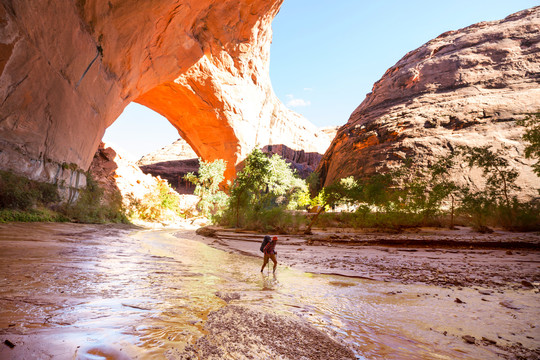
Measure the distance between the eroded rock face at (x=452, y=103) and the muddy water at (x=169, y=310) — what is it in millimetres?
26954

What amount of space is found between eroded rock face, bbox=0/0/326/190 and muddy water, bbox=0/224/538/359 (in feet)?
22.7

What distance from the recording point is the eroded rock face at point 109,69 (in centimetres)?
809

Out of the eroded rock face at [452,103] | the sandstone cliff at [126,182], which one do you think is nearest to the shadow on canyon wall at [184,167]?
the eroded rock face at [452,103]

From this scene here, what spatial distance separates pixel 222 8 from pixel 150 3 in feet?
36.3

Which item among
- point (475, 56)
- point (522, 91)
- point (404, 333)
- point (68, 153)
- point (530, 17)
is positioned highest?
point (530, 17)

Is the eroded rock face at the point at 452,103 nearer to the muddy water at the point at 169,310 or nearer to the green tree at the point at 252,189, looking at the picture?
the green tree at the point at 252,189

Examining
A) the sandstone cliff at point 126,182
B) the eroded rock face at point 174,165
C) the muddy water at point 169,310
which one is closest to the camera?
the muddy water at point 169,310

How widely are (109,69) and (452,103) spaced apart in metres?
34.8

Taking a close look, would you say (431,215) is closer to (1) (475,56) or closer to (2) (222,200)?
(2) (222,200)

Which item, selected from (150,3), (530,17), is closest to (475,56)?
(530,17)

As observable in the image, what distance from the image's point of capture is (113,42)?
12.4 metres

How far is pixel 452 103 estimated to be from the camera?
30984 mm

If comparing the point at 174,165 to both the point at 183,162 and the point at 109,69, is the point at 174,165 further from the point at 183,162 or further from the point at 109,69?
the point at 109,69

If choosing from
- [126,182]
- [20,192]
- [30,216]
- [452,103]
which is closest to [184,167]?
[126,182]
